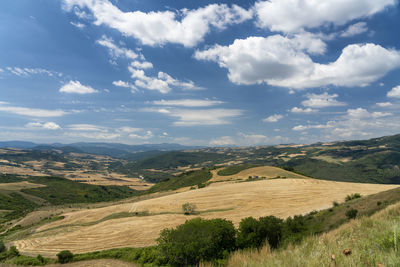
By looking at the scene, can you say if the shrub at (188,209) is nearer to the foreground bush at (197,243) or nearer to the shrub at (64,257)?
the shrub at (64,257)

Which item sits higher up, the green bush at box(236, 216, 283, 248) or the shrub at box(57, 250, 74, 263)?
the green bush at box(236, 216, 283, 248)

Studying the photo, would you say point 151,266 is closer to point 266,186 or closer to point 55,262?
point 55,262

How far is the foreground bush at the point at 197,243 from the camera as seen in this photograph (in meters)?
26.2

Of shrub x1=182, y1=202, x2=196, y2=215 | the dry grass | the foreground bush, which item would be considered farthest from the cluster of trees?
shrub x1=182, y1=202, x2=196, y2=215

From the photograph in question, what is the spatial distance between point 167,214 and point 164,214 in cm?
100

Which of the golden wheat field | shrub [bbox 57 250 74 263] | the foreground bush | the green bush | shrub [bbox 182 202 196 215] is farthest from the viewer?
shrub [bbox 182 202 196 215]

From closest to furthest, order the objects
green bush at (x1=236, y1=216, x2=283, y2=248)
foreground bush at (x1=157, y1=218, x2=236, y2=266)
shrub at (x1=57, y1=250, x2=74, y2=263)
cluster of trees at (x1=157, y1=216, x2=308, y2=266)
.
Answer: foreground bush at (x1=157, y1=218, x2=236, y2=266), cluster of trees at (x1=157, y1=216, x2=308, y2=266), green bush at (x1=236, y1=216, x2=283, y2=248), shrub at (x1=57, y1=250, x2=74, y2=263)

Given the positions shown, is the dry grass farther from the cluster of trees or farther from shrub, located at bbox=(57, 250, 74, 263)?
the cluster of trees

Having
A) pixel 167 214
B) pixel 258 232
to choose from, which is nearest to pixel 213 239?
pixel 258 232

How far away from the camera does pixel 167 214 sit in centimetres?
6738

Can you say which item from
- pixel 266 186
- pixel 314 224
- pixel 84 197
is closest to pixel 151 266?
pixel 314 224

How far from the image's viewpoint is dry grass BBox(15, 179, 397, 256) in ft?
161

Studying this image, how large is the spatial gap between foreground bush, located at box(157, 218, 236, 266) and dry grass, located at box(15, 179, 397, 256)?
763 inches

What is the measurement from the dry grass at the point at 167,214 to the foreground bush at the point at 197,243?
1939 centimetres
